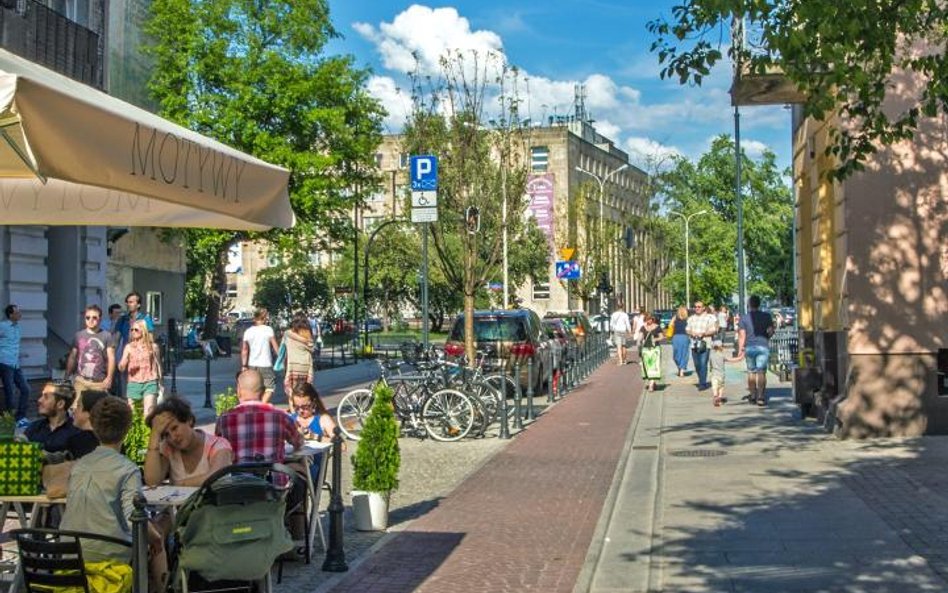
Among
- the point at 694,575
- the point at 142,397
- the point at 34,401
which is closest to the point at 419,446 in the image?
the point at 142,397

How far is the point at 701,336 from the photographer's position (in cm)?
2450

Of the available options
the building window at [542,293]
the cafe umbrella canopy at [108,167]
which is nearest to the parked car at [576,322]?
the cafe umbrella canopy at [108,167]

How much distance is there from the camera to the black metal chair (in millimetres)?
5293

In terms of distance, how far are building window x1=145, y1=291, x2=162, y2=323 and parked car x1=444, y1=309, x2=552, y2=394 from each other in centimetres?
2378

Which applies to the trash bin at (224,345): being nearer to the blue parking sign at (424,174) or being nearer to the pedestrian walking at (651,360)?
the pedestrian walking at (651,360)

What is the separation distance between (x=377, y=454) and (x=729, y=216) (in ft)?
261

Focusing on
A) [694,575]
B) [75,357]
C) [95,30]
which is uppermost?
[95,30]

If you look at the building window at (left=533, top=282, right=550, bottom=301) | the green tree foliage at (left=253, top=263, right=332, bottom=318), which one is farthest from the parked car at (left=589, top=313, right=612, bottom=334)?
the building window at (left=533, top=282, right=550, bottom=301)

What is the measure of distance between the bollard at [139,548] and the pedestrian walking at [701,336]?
18.9 metres

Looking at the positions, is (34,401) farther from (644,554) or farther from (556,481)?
(644,554)

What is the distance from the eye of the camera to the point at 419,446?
15703 millimetres

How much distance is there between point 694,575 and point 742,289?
81.9ft

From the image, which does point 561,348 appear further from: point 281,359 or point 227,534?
point 227,534

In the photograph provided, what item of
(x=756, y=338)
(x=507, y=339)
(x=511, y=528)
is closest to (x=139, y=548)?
(x=511, y=528)
